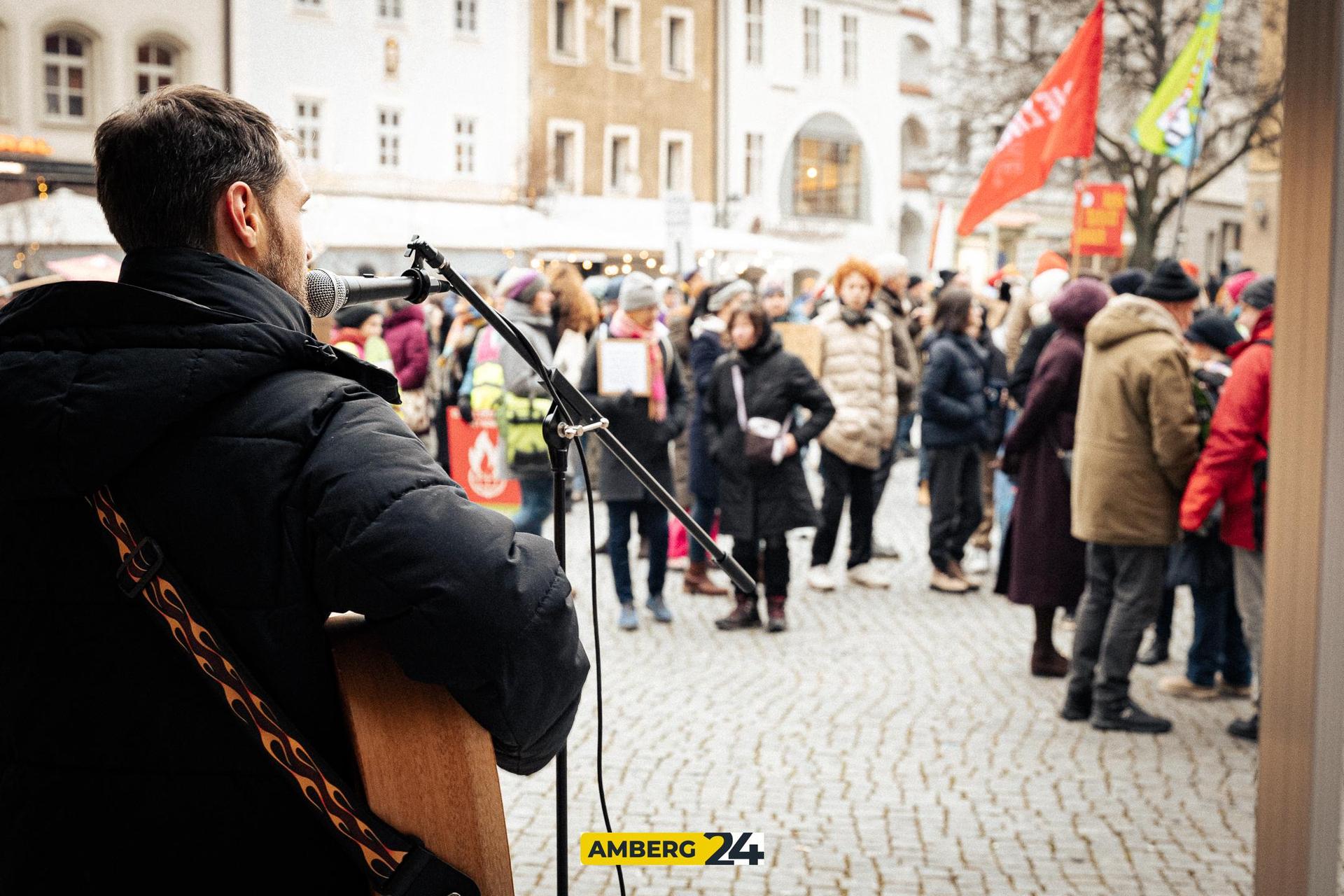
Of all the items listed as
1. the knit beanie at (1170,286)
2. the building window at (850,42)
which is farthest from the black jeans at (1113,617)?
the building window at (850,42)

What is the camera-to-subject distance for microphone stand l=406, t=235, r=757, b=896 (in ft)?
7.82

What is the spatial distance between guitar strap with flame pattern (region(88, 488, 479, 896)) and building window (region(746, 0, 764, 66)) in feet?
19.7

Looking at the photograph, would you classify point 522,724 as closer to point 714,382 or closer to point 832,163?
point 714,382

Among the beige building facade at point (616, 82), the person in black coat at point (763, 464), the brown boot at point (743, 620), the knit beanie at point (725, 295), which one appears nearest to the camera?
the beige building facade at point (616, 82)

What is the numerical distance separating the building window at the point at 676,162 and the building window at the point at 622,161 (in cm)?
15

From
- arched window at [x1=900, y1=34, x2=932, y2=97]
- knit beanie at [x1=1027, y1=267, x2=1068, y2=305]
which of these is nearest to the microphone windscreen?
knit beanie at [x1=1027, y1=267, x2=1068, y2=305]

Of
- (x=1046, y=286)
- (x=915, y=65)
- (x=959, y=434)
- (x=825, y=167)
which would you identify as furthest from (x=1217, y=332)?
(x=915, y=65)

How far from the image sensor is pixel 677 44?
6832 millimetres

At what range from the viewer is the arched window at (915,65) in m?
35.2

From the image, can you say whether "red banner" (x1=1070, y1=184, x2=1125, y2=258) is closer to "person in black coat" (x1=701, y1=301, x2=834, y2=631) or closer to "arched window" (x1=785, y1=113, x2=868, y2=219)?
"arched window" (x1=785, y1=113, x2=868, y2=219)

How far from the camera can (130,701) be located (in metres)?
1.71

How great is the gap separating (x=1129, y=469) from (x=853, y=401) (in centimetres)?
319

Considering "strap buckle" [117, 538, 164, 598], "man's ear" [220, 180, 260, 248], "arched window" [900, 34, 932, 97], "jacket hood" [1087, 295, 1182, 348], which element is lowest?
"strap buckle" [117, 538, 164, 598]

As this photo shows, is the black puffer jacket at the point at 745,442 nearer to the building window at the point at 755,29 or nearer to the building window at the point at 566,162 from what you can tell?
the building window at the point at 566,162
